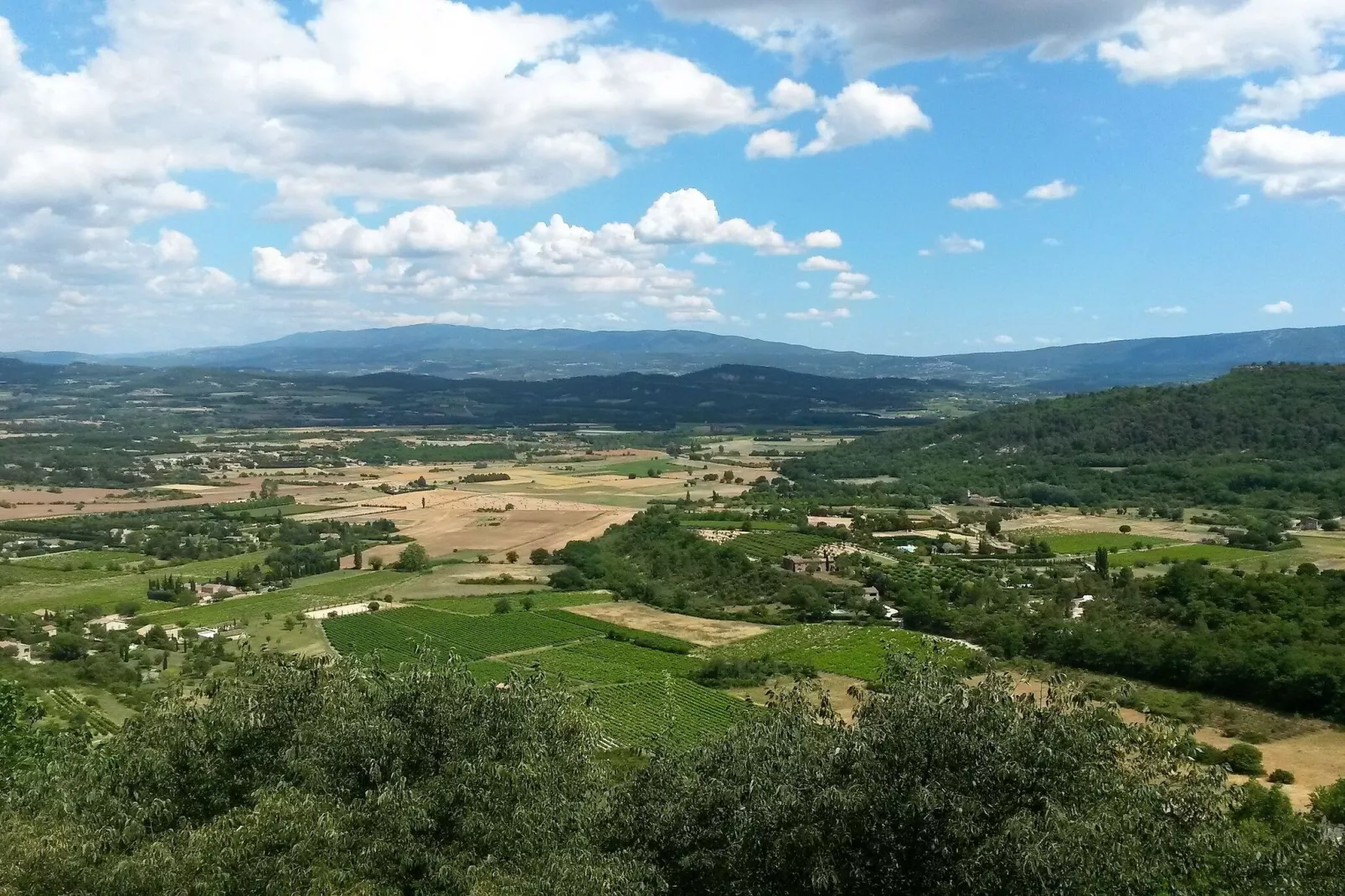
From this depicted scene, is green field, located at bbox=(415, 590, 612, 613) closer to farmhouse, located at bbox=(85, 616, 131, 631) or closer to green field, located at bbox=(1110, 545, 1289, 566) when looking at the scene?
farmhouse, located at bbox=(85, 616, 131, 631)

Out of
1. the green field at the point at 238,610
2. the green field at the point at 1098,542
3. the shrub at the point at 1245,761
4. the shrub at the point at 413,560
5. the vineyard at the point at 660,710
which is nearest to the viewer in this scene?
the shrub at the point at 1245,761

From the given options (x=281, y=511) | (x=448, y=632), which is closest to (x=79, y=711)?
(x=448, y=632)

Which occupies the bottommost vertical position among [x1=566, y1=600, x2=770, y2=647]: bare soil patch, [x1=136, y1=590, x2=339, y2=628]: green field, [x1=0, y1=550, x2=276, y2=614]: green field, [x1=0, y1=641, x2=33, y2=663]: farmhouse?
[x1=566, y1=600, x2=770, y2=647]: bare soil patch

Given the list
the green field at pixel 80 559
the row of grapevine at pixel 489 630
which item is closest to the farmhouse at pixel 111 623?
the row of grapevine at pixel 489 630

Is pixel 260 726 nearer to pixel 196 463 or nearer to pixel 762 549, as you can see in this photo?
pixel 762 549

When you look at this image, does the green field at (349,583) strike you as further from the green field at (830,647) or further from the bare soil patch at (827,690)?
the bare soil patch at (827,690)

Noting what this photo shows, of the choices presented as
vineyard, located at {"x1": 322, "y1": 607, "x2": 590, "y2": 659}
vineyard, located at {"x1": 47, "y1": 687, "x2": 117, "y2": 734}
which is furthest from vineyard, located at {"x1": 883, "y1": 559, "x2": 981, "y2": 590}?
vineyard, located at {"x1": 47, "y1": 687, "x2": 117, "y2": 734}

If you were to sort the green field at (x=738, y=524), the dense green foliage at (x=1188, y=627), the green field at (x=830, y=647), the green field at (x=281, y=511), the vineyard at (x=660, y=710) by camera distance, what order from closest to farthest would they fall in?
the vineyard at (x=660, y=710) < the dense green foliage at (x=1188, y=627) < the green field at (x=830, y=647) < the green field at (x=738, y=524) < the green field at (x=281, y=511)
